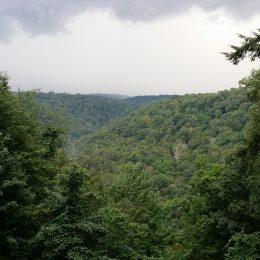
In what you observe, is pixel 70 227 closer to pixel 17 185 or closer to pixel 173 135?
pixel 17 185

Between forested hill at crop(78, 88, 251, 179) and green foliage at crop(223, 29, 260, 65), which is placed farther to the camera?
forested hill at crop(78, 88, 251, 179)

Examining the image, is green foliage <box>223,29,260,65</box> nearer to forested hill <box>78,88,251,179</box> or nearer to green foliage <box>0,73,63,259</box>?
green foliage <box>0,73,63,259</box>

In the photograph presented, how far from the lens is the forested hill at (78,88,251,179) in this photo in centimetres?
13075

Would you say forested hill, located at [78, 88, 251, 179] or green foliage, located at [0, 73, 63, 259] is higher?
green foliage, located at [0, 73, 63, 259]

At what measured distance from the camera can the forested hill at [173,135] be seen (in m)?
131

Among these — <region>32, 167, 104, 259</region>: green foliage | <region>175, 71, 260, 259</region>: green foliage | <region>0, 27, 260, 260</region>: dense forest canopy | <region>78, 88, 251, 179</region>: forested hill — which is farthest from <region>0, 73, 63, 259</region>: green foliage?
<region>78, 88, 251, 179</region>: forested hill

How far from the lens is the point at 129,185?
38594 mm

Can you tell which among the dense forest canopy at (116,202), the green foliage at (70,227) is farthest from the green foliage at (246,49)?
the green foliage at (70,227)

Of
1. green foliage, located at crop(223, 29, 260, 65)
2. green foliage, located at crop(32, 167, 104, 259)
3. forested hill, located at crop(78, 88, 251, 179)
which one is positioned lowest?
forested hill, located at crop(78, 88, 251, 179)

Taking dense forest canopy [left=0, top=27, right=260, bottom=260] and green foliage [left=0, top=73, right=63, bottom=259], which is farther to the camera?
green foliage [left=0, top=73, right=63, bottom=259]

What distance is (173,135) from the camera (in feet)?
527

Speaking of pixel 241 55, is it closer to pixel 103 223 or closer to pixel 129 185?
pixel 103 223

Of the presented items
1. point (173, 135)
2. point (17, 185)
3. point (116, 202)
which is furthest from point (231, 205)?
point (173, 135)

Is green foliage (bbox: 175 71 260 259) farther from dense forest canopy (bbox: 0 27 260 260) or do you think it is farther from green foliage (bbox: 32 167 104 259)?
green foliage (bbox: 32 167 104 259)
